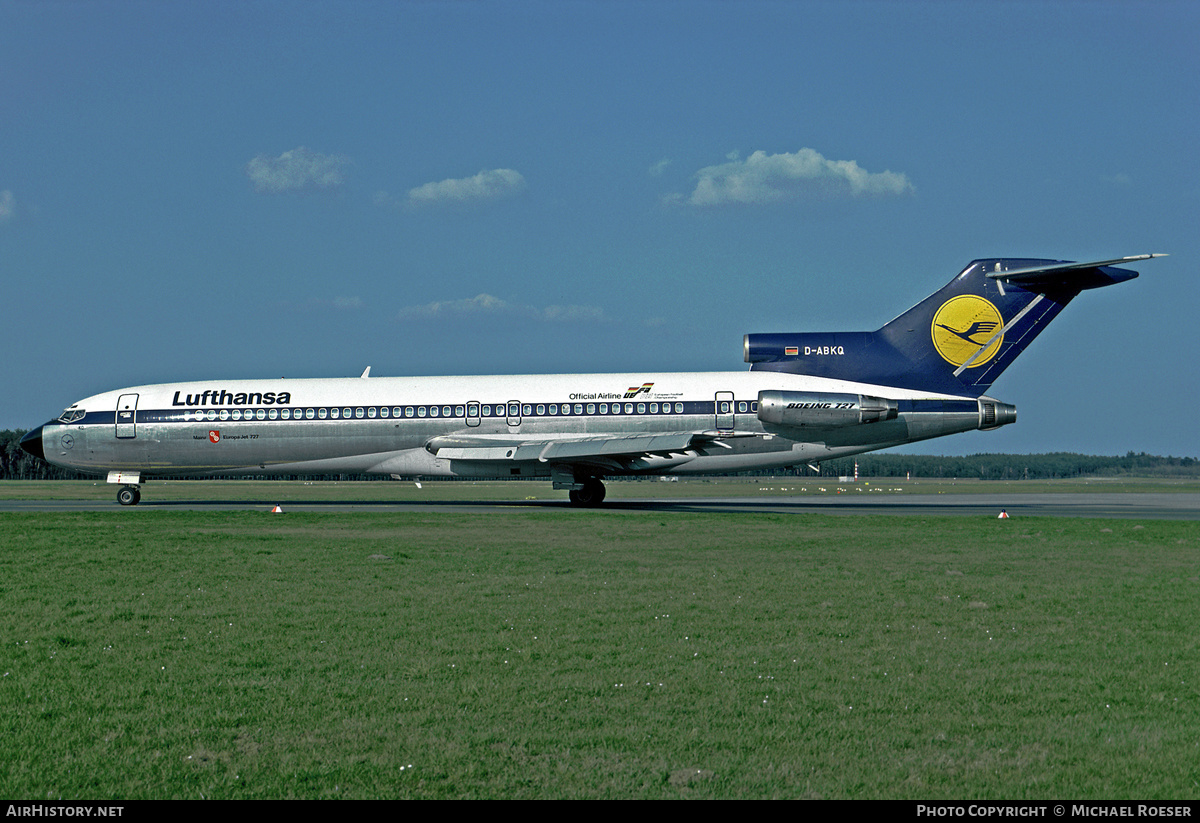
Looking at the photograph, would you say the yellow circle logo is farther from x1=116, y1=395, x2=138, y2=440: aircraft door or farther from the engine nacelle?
x1=116, y1=395, x2=138, y2=440: aircraft door

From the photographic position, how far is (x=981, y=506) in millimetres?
33375

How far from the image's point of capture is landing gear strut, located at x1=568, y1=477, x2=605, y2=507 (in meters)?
32.8

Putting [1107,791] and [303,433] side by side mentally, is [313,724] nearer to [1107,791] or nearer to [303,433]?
[1107,791]

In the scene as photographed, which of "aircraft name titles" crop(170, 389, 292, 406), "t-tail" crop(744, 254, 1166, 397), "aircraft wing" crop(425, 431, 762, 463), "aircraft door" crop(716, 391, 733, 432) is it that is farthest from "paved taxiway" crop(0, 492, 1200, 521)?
"t-tail" crop(744, 254, 1166, 397)

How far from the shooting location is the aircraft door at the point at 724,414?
31656 millimetres

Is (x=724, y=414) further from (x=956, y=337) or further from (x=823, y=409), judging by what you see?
(x=956, y=337)

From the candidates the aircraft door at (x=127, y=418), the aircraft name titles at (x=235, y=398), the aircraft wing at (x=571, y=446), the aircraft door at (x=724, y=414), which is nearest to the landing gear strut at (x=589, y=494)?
the aircraft wing at (x=571, y=446)

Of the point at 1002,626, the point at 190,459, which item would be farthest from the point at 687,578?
the point at 190,459

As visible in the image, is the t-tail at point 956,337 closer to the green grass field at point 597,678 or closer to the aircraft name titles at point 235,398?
the aircraft name titles at point 235,398

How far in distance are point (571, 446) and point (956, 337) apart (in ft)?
41.9

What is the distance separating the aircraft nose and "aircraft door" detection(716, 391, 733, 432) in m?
24.0

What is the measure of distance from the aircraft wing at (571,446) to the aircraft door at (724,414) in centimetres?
29

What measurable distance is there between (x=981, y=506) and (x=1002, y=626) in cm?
2535

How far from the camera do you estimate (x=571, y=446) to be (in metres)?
31.4
